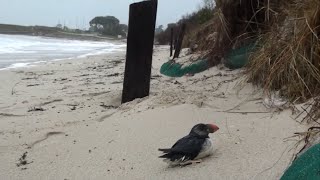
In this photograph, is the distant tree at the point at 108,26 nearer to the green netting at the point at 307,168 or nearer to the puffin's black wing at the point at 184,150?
the puffin's black wing at the point at 184,150

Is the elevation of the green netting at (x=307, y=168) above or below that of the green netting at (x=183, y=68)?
above

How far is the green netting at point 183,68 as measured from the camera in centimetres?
567

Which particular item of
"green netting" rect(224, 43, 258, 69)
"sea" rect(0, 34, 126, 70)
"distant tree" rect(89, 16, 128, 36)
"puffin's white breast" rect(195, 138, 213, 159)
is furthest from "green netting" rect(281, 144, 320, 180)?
"distant tree" rect(89, 16, 128, 36)

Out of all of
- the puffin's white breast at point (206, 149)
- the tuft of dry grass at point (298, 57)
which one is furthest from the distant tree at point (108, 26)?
the puffin's white breast at point (206, 149)

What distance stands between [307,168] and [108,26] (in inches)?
3668

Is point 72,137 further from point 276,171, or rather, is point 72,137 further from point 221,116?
point 276,171

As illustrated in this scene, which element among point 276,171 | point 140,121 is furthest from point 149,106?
point 276,171

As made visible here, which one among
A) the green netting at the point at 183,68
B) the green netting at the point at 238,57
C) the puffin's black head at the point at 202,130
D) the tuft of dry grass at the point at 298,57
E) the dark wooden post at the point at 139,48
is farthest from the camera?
the green netting at the point at 183,68

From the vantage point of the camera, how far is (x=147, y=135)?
3311mm

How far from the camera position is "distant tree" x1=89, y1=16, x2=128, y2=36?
86938 millimetres

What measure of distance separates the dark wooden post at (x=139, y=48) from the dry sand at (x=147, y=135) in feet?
0.93

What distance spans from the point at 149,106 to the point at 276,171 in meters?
2.05

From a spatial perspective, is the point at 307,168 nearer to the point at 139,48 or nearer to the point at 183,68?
the point at 139,48

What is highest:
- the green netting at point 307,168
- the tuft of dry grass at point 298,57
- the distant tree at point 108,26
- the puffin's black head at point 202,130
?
the tuft of dry grass at point 298,57
